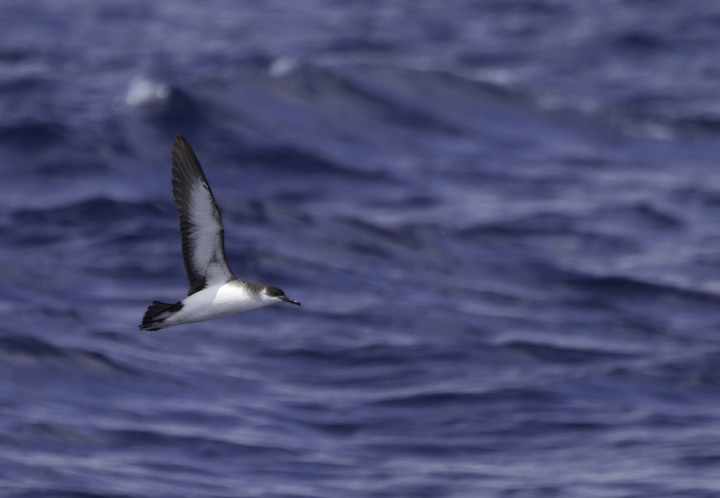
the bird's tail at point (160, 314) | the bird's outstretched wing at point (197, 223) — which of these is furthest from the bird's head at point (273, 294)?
the bird's tail at point (160, 314)

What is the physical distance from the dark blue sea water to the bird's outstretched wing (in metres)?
7.22

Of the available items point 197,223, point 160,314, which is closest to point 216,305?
point 160,314

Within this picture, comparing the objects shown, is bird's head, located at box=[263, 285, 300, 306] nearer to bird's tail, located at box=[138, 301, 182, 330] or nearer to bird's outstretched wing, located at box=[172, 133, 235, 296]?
bird's outstretched wing, located at box=[172, 133, 235, 296]

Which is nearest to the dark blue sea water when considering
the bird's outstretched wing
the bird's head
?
the bird's outstretched wing

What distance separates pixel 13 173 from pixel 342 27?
52.6 feet

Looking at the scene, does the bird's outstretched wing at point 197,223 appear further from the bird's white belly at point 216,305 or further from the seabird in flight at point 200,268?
the bird's white belly at point 216,305

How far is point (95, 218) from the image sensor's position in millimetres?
26281

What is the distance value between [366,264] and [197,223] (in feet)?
50.1

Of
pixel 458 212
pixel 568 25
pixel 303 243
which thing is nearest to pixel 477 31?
pixel 568 25

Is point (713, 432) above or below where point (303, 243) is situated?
below

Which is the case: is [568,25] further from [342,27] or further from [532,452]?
[532,452]

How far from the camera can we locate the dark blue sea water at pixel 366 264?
64.7 ft

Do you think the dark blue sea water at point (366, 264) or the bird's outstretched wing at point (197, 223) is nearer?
the bird's outstretched wing at point (197, 223)

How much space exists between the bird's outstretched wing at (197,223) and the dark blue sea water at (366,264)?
722 cm
